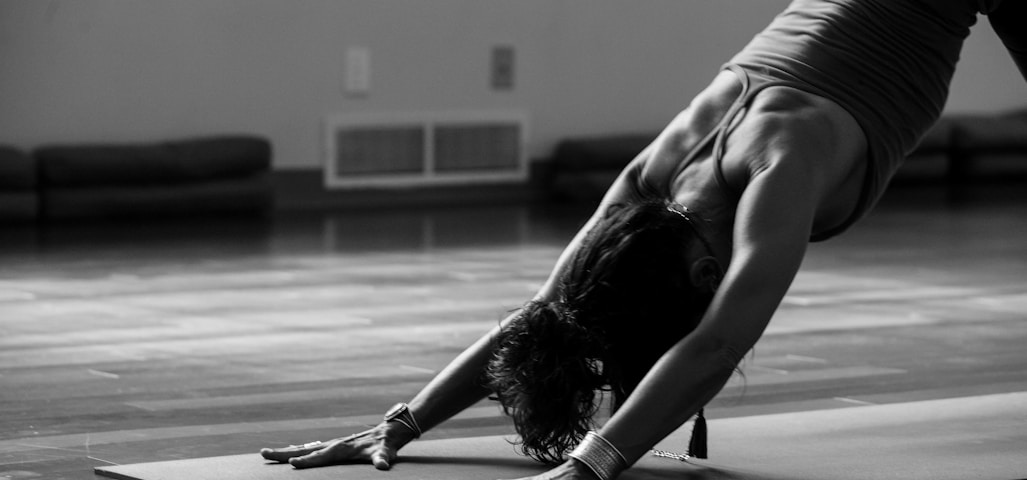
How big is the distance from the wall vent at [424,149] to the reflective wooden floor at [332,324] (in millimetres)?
713

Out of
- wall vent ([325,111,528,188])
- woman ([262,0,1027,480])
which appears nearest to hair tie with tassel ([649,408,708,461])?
woman ([262,0,1027,480])

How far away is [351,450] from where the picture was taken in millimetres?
2426

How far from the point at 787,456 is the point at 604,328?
443 mm

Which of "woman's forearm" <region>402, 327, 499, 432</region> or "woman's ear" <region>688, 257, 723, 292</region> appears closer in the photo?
"woman's ear" <region>688, 257, 723, 292</region>

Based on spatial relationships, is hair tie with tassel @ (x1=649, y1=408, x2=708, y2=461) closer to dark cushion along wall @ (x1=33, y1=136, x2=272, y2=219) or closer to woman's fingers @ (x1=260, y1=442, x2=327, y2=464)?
woman's fingers @ (x1=260, y1=442, x2=327, y2=464)

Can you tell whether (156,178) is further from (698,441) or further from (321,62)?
(698,441)

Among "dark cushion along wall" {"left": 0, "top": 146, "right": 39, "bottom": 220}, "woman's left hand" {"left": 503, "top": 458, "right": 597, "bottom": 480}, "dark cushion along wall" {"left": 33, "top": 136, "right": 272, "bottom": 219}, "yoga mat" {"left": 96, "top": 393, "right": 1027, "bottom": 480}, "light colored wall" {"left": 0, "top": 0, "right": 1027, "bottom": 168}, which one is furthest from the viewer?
"light colored wall" {"left": 0, "top": 0, "right": 1027, "bottom": 168}

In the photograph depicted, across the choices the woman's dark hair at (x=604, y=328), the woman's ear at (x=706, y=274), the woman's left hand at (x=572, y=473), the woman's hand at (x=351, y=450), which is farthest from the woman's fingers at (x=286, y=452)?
the woman's ear at (x=706, y=274)

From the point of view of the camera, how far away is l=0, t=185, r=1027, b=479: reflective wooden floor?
294cm

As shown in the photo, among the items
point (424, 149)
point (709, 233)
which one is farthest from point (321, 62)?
point (709, 233)

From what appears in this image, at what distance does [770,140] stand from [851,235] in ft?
13.8

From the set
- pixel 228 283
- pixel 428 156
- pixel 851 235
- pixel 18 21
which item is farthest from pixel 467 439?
pixel 428 156

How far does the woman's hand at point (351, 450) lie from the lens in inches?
94.2

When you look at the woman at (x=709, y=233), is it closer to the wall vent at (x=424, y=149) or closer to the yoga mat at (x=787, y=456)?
the yoga mat at (x=787, y=456)
